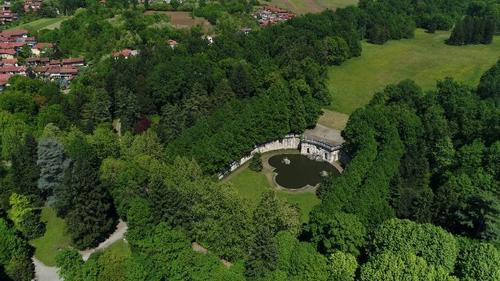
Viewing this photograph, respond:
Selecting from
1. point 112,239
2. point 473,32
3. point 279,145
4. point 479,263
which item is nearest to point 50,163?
point 112,239

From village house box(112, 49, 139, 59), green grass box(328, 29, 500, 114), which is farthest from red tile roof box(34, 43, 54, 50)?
green grass box(328, 29, 500, 114)

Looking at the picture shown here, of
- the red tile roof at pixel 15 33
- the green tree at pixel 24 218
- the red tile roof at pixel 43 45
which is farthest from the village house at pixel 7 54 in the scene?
the green tree at pixel 24 218

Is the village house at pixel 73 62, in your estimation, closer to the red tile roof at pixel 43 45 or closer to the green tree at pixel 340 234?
the red tile roof at pixel 43 45

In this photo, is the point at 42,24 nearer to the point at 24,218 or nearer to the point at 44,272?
the point at 24,218

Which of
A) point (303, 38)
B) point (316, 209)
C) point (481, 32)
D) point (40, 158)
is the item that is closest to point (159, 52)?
point (303, 38)

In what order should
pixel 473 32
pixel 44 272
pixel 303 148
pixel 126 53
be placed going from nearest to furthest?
pixel 44 272 < pixel 303 148 < pixel 126 53 < pixel 473 32

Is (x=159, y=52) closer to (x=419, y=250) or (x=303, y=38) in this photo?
(x=303, y=38)
